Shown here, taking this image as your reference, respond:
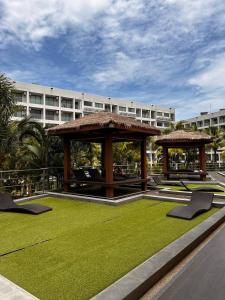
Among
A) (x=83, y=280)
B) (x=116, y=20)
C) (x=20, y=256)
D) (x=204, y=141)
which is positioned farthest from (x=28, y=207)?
(x=204, y=141)

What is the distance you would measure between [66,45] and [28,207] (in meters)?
12.6

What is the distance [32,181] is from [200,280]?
1000 centimetres

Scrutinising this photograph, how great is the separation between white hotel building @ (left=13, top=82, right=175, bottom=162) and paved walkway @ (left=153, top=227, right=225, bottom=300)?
139 ft

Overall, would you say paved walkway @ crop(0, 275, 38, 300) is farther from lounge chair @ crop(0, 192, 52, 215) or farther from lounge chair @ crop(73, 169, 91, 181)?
lounge chair @ crop(73, 169, 91, 181)

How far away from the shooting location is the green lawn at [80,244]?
159 inches

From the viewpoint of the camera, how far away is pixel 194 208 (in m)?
8.41

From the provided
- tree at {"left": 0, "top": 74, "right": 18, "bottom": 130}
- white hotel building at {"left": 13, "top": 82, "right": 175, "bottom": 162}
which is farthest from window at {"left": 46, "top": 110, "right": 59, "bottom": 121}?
tree at {"left": 0, "top": 74, "right": 18, "bottom": 130}

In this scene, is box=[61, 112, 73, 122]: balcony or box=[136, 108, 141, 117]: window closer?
box=[61, 112, 73, 122]: balcony

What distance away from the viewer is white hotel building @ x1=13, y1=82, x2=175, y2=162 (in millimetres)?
52031

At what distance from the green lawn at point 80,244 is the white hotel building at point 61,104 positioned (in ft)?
127

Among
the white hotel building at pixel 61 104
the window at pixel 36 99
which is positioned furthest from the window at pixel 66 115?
the window at pixel 36 99

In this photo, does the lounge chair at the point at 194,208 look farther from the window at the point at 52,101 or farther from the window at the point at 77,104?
the window at the point at 77,104

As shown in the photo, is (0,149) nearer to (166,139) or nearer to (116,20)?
(116,20)

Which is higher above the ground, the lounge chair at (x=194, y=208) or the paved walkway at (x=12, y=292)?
the lounge chair at (x=194, y=208)
